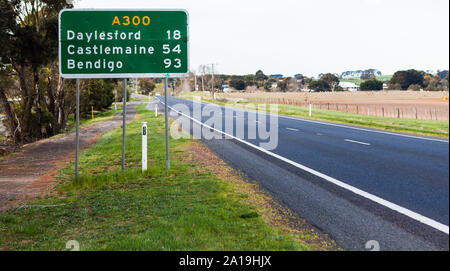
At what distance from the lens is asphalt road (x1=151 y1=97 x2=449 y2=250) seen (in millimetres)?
4816

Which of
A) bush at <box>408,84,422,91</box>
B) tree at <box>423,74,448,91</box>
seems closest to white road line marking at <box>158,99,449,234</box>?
tree at <box>423,74,448,91</box>

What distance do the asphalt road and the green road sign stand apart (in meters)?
3.18

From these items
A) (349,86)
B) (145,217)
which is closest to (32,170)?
(145,217)

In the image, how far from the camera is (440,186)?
6.96 metres

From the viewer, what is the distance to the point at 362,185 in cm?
732

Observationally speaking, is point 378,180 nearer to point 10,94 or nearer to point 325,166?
point 325,166

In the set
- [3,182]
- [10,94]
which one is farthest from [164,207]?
[10,94]

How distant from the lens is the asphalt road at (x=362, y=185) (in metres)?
4.82

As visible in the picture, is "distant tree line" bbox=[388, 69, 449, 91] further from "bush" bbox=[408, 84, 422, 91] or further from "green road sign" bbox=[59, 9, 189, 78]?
"green road sign" bbox=[59, 9, 189, 78]

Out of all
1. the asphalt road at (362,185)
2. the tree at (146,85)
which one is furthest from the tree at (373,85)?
the asphalt road at (362,185)

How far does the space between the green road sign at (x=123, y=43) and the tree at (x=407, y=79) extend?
9307cm

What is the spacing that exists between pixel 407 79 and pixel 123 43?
94567 mm

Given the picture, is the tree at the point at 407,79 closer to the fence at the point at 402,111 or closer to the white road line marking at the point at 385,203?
the fence at the point at 402,111
